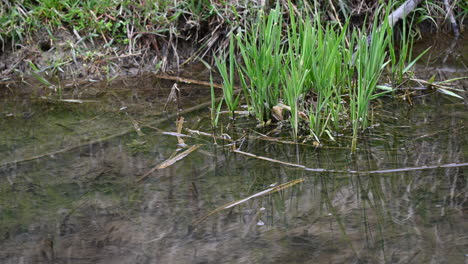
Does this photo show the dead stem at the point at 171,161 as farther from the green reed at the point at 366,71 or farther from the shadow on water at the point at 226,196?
the green reed at the point at 366,71

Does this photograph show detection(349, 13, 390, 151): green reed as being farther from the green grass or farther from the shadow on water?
the green grass

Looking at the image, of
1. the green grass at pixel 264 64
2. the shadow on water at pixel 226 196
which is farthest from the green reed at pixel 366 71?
the green grass at pixel 264 64

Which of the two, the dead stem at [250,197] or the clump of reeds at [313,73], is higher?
the clump of reeds at [313,73]

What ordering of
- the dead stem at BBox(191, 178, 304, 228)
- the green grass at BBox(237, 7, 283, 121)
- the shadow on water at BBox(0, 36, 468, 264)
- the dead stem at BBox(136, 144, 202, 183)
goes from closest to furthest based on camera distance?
1. the shadow on water at BBox(0, 36, 468, 264)
2. the dead stem at BBox(191, 178, 304, 228)
3. the dead stem at BBox(136, 144, 202, 183)
4. the green grass at BBox(237, 7, 283, 121)

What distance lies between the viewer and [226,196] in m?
2.13

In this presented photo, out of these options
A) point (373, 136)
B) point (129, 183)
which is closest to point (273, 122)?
point (373, 136)

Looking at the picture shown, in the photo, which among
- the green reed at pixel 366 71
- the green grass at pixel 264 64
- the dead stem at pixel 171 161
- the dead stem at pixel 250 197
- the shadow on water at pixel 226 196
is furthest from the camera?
the green grass at pixel 264 64

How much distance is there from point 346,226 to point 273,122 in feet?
3.54

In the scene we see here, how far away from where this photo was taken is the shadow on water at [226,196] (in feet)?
5.81

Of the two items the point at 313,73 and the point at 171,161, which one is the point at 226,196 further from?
the point at 313,73

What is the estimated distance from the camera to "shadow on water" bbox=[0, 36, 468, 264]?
1771mm

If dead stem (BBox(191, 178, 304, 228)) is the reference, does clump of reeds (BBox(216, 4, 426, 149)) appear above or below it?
above

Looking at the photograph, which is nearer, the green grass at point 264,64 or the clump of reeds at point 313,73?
the clump of reeds at point 313,73

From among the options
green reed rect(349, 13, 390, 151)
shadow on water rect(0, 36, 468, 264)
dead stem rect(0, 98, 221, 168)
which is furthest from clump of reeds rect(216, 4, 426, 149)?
dead stem rect(0, 98, 221, 168)
